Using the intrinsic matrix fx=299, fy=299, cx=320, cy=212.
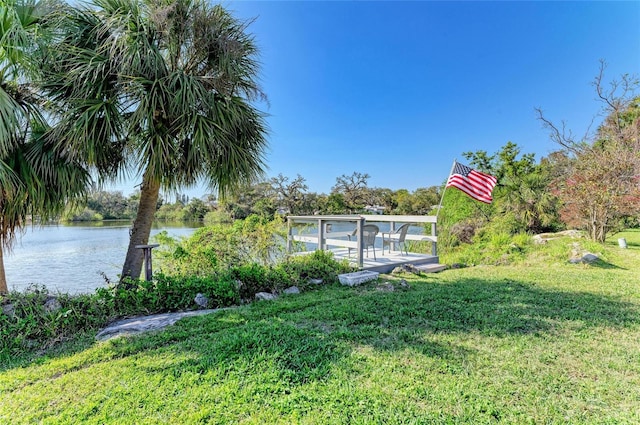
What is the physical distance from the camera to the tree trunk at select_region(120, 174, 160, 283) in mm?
4293

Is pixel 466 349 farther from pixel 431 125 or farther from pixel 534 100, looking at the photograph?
pixel 431 125

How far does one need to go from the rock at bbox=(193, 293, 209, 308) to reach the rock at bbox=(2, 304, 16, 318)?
68.0 inches

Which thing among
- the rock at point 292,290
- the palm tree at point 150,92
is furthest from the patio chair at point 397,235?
the palm tree at point 150,92

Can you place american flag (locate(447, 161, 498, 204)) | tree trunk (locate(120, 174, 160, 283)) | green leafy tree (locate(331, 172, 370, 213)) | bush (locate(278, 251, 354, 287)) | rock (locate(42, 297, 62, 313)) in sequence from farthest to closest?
1. green leafy tree (locate(331, 172, 370, 213))
2. american flag (locate(447, 161, 498, 204))
3. bush (locate(278, 251, 354, 287))
4. tree trunk (locate(120, 174, 160, 283))
5. rock (locate(42, 297, 62, 313))

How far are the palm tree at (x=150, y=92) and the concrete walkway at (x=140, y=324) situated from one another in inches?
43.5

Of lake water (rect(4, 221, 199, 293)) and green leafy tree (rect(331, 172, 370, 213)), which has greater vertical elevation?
green leafy tree (rect(331, 172, 370, 213))

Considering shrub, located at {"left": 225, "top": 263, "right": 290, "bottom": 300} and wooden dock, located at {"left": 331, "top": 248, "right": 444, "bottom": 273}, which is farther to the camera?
wooden dock, located at {"left": 331, "top": 248, "right": 444, "bottom": 273}

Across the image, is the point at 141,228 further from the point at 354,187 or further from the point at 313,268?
the point at 354,187

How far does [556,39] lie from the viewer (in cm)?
889

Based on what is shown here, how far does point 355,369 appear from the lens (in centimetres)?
220

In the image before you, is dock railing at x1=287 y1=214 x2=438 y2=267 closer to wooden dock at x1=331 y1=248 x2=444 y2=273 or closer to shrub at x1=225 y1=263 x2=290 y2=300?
wooden dock at x1=331 y1=248 x2=444 y2=273

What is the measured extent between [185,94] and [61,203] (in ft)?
6.78

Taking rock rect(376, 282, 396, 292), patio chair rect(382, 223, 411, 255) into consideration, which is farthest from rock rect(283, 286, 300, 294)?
patio chair rect(382, 223, 411, 255)

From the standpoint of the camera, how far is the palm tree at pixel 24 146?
10.5 feet
